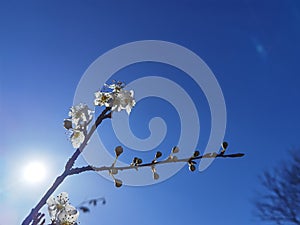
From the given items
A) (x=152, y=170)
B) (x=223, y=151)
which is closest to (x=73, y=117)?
(x=152, y=170)

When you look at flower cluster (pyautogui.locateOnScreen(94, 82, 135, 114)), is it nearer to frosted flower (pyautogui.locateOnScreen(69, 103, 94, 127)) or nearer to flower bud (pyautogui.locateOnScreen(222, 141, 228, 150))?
frosted flower (pyautogui.locateOnScreen(69, 103, 94, 127))

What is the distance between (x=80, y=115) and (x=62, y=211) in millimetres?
203

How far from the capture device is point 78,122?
688mm

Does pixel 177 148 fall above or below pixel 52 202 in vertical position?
above

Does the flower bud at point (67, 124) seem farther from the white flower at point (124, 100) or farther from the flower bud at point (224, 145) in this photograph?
the flower bud at point (224, 145)

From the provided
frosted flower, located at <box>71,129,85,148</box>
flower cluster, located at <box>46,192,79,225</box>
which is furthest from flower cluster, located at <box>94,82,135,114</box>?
flower cluster, located at <box>46,192,79,225</box>

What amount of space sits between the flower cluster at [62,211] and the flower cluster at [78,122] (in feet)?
0.40

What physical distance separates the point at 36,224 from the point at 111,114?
244mm

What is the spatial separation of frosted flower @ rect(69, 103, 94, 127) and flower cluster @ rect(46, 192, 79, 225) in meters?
0.17

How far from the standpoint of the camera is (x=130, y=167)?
623mm

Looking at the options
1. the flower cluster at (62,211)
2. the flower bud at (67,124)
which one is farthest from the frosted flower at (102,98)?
the flower cluster at (62,211)

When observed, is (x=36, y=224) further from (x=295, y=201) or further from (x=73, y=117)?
(x=295, y=201)

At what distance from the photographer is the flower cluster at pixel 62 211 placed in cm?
64

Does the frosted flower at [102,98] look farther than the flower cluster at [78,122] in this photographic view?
Yes
